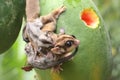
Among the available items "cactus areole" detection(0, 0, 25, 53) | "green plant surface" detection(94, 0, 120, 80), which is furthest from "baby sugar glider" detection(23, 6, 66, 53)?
"green plant surface" detection(94, 0, 120, 80)

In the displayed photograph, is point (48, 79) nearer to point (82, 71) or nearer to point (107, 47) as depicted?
point (82, 71)

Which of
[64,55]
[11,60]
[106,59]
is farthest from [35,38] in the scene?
[11,60]

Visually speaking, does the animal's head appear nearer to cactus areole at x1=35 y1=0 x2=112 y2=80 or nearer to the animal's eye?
the animal's eye

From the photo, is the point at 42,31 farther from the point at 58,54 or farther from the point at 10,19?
the point at 10,19

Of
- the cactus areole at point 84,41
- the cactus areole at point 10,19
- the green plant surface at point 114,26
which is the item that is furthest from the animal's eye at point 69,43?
the green plant surface at point 114,26

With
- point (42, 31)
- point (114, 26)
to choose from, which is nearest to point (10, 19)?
point (42, 31)

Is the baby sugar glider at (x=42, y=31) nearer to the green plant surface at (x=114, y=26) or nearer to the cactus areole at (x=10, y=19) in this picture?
the cactus areole at (x=10, y=19)
